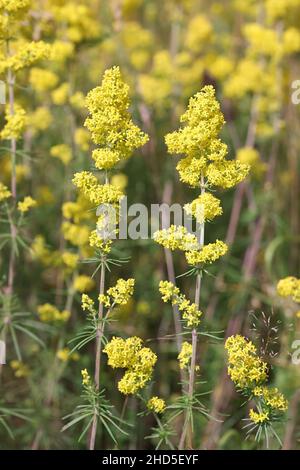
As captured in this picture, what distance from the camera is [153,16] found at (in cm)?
588

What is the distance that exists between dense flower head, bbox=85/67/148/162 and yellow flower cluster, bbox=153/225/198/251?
0.34 meters

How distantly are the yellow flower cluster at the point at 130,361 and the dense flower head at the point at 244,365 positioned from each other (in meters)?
0.30

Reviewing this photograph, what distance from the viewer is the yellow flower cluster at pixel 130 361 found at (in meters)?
2.51

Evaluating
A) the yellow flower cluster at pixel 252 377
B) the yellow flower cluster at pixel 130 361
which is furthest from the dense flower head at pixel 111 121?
the yellow flower cluster at pixel 252 377

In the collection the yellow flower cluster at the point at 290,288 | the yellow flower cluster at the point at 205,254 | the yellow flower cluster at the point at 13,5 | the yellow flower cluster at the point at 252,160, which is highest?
the yellow flower cluster at the point at 13,5

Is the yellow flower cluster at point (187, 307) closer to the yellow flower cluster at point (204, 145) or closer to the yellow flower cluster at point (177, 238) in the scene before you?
the yellow flower cluster at point (177, 238)

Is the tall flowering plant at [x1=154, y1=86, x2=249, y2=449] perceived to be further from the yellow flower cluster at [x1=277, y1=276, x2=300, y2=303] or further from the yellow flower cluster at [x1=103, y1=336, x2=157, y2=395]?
the yellow flower cluster at [x1=277, y1=276, x2=300, y2=303]

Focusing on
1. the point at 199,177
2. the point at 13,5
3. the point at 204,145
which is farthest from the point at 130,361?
the point at 13,5

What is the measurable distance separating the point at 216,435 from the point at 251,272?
4.20ft

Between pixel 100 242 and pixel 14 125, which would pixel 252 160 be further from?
pixel 100 242

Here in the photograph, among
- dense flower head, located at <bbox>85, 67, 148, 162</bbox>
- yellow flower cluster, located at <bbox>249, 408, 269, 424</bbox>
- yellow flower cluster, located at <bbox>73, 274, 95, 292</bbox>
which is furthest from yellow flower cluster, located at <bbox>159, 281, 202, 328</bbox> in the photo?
yellow flower cluster, located at <bbox>73, 274, 95, 292</bbox>

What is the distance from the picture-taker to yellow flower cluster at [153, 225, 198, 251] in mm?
2512
